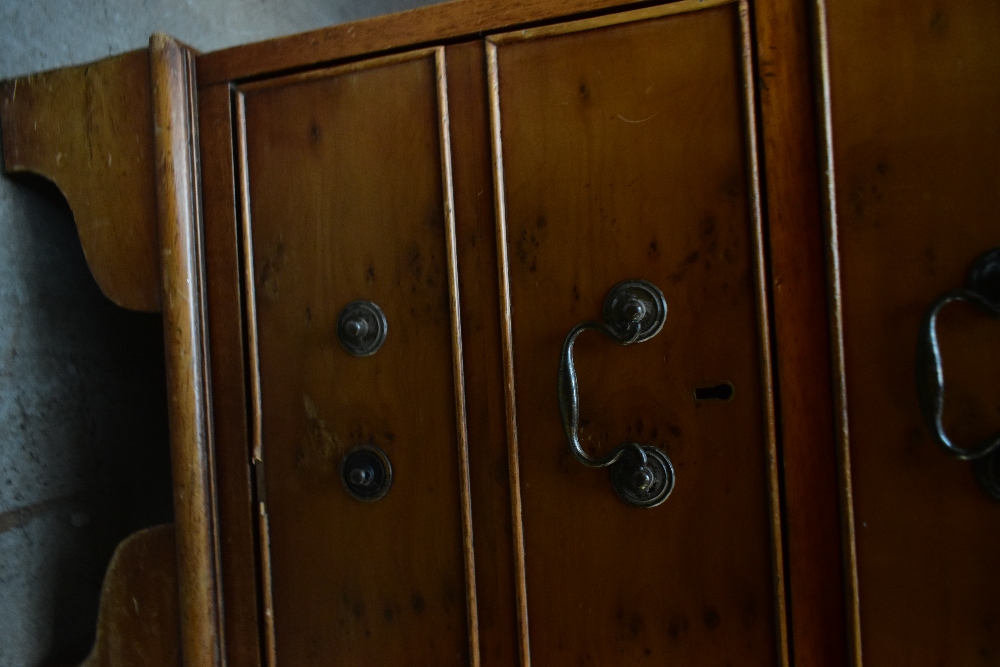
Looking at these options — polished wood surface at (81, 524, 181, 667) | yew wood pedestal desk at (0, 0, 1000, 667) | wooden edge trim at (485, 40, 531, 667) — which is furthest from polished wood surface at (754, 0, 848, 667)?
polished wood surface at (81, 524, 181, 667)

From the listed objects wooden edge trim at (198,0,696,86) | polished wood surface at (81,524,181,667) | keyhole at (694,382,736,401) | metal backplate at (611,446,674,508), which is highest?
wooden edge trim at (198,0,696,86)

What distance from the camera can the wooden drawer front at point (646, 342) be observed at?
2.28 feet

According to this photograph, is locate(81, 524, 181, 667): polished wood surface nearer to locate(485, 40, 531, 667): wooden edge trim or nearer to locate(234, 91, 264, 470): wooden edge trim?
locate(234, 91, 264, 470): wooden edge trim

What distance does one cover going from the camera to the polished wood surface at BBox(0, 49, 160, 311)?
0.86 metres

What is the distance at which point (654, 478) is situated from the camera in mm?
710

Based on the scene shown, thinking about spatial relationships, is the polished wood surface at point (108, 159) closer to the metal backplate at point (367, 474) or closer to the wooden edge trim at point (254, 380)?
the wooden edge trim at point (254, 380)

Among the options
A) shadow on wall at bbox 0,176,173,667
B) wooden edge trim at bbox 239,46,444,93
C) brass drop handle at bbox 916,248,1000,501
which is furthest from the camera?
shadow on wall at bbox 0,176,173,667

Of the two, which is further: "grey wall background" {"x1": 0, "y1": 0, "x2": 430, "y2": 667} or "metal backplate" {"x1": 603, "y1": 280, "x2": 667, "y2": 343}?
"grey wall background" {"x1": 0, "y1": 0, "x2": 430, "y2": 667}

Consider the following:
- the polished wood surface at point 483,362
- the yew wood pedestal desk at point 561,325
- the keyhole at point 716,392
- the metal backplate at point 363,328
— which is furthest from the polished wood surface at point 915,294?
the metal backplate at point 363,328

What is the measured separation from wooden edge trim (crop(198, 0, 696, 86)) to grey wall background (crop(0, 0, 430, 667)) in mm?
340

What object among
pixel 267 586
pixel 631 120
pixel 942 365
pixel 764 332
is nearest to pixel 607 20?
pixel 631 120

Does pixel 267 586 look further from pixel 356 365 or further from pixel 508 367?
pixel 508 367

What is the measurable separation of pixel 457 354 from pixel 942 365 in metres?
0.50

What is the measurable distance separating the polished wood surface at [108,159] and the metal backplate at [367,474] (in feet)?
1.14
